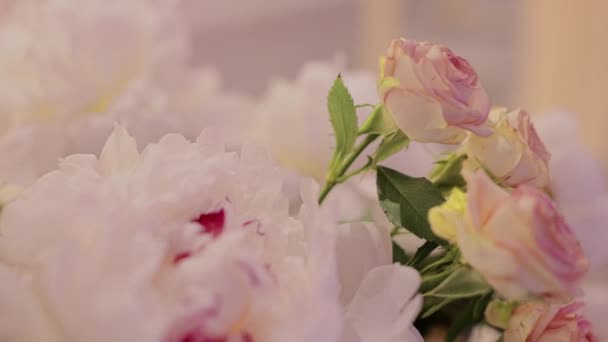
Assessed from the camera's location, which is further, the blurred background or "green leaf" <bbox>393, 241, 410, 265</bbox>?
the blurred background

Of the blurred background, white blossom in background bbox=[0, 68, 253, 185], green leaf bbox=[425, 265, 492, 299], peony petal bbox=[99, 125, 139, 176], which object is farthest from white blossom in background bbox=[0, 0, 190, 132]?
the blurred background

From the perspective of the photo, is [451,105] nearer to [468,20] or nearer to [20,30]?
[20,30]

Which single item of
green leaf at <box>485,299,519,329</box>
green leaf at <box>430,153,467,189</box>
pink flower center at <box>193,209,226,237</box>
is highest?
pink flower center at <box>193,209,226,237</box>

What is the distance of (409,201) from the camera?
0.37 m

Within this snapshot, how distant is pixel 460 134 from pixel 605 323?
361mm

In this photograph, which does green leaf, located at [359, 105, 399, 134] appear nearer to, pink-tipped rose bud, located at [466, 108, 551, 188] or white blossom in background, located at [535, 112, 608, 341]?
pink-tipped rose bud, located at [466, 108, 551, 188]

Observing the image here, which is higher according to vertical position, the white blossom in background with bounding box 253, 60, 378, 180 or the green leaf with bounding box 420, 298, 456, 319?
the white blossom in background with bounding box 253, 60, 378, 180

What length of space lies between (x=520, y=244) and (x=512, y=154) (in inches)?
2.8

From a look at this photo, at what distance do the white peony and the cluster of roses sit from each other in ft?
0.09

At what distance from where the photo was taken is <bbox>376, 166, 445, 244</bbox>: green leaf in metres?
0.36

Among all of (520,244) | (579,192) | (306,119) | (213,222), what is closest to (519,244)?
(520,244)

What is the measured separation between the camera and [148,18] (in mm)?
630

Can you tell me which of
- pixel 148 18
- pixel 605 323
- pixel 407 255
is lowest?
pixel 605 323

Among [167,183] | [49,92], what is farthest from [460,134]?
[49,92]
